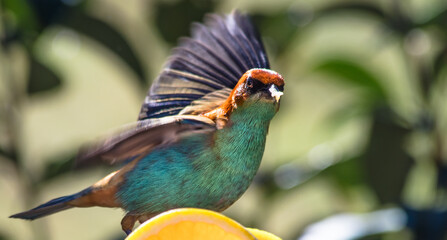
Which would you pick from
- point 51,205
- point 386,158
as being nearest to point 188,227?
point 51,205

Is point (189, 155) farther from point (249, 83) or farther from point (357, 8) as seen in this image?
point (357, 8)

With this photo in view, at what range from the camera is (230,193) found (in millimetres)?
881

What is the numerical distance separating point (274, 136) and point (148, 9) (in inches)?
33.5

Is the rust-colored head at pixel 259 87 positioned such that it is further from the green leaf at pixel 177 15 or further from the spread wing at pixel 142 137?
the green leaf at pixel 177 15

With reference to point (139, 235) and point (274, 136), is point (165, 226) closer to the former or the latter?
point (139, 235)

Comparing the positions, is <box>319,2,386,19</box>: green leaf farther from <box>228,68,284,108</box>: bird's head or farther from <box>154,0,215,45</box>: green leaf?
<box>228,68,284,108</box>: bird's head

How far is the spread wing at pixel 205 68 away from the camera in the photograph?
1.01 meters

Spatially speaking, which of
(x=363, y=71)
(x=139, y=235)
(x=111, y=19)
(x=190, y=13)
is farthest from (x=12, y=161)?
(x=139, y=235)

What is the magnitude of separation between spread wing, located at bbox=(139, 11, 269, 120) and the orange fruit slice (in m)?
0.24

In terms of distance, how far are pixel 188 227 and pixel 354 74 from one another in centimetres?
119

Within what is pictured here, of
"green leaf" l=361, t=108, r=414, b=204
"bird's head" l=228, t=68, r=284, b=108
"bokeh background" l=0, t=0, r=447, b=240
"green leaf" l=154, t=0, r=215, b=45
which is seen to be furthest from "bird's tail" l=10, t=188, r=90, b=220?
"green leaf" l=361, t=108, r=414, b=204

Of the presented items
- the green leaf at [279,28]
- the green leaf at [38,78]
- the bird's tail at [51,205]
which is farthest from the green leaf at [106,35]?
Answer: the bird's tail at [51,205]

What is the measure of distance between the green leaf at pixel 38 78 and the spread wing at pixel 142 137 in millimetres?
842

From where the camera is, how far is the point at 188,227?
78 centimetres
